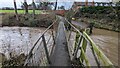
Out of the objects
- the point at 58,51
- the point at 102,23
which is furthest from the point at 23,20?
the point at 58,51

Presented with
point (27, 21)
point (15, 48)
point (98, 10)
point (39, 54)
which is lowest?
point (27, 21)

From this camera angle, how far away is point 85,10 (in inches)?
1727

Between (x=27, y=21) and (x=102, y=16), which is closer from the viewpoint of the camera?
(x=27, y=21)

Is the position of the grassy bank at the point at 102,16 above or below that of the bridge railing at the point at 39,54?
below

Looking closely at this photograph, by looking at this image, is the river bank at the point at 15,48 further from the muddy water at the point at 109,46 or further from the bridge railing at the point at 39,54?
the muddy water at the point at 109,46

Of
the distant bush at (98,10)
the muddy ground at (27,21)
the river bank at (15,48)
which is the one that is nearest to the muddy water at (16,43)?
the river bank at (15,48)

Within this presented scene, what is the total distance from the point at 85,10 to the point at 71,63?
37.4 metres

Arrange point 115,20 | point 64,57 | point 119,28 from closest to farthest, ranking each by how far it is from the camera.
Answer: point 64,57 → point 119,28 → point 115,20

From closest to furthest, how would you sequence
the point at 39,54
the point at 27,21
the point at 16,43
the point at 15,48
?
the point at 39,54 → the point at 15,48 → the point at 16,43 → the point at 27,21

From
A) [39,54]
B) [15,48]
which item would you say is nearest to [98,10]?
[15,48]

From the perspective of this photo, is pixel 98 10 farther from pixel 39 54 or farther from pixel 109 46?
pixel 39 54

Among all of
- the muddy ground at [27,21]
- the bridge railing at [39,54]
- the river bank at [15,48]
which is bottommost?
the muddy ground at [27,21]

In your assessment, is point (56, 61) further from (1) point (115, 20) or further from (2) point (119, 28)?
(1) point (115, 20)

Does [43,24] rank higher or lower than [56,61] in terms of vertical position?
lower
